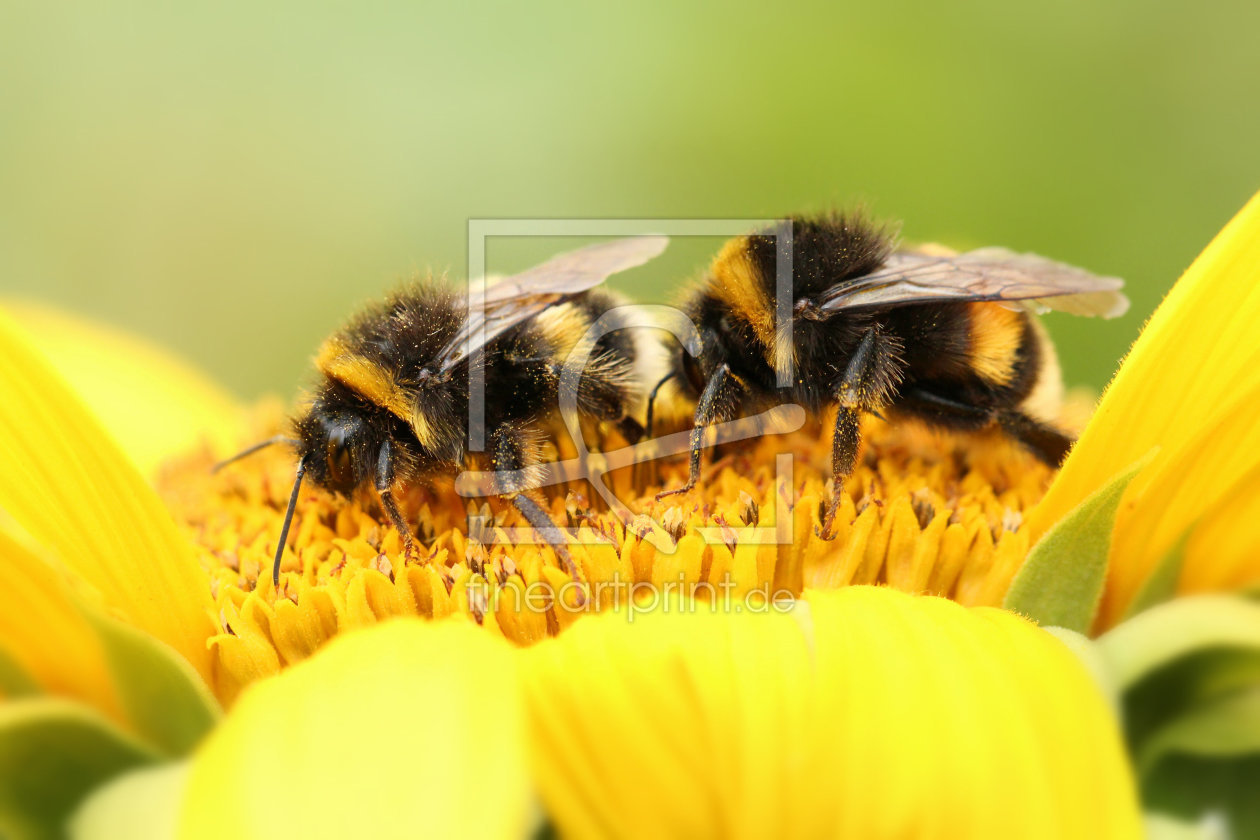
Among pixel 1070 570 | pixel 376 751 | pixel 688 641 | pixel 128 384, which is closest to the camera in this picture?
pixel 376 751

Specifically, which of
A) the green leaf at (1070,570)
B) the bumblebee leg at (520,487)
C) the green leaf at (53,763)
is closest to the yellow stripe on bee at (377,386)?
the bumblebee leg at (520,487)

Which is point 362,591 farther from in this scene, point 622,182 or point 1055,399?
point 622,182

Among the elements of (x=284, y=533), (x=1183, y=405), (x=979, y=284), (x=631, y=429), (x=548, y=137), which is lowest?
(x=284, y=533)

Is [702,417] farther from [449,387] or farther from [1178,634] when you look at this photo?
[1178,634]

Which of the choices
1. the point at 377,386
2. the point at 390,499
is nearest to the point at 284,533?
the point at 390,499

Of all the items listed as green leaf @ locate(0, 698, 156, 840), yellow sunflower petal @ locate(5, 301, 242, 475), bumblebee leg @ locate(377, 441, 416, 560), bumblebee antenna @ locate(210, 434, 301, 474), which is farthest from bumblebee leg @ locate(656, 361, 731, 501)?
yellow sunflower petal @ locate(5, 301, 242, 475)

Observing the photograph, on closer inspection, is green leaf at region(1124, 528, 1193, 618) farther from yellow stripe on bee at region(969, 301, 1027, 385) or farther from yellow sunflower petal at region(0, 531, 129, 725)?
yellow sunflower petal at region(0, 531, 129, 725)
